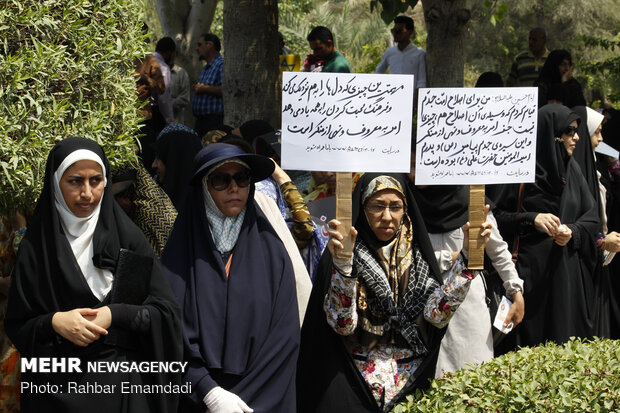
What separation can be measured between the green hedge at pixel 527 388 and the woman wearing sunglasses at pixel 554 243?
5.28 ft

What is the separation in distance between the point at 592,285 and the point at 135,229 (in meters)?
3.56

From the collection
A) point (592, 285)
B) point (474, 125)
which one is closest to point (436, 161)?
point (474, 125)

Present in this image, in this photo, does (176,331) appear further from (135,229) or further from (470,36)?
(470,36)

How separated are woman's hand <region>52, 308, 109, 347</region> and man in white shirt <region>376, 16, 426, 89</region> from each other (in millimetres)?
6643

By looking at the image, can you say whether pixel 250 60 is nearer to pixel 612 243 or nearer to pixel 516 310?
pixel 612 243

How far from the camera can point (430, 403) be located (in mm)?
3682

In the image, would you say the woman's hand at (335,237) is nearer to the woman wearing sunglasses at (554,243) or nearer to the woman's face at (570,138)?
the woman wearing sunglasses at (554,243)

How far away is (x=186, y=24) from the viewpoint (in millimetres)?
11445

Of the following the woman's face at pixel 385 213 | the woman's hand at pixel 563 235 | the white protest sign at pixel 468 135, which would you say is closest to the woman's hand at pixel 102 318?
the woman's face at pixel 385 213

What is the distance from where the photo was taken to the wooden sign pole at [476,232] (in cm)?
381

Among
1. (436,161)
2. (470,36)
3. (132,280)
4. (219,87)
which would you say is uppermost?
(470,36)

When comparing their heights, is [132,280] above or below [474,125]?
below

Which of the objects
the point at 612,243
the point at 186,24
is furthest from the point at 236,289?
the point at 186,24

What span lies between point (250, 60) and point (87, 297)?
4.37 meters
